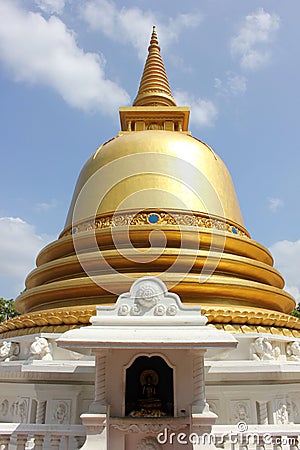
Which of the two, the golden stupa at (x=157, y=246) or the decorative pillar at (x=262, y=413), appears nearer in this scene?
the decorative pillar at (x=262, y=413)

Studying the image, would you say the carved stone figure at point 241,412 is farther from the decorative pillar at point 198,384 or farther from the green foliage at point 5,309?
the green foliage at point 5,309

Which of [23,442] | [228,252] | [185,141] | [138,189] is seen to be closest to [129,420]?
[23,442]

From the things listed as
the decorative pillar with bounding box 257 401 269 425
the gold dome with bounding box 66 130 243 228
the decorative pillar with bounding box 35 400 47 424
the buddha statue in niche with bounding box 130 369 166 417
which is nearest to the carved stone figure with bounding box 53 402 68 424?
the decorative pillar with bounding box 35 400 47 424

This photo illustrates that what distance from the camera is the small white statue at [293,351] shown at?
802 cm

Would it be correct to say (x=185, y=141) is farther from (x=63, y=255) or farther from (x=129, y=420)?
(x=129, y=420)

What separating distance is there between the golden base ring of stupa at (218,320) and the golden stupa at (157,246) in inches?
0.9

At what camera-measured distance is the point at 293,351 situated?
26.5 ft

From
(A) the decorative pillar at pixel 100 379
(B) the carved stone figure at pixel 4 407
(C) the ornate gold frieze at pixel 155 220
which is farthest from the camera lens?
(C) the ornate gold frieze at pixel 155 220

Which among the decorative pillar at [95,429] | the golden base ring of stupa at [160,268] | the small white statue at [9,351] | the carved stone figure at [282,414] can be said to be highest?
the golden base ring of stupa at [160,268]
